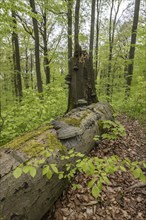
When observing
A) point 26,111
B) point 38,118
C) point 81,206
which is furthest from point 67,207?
point 26,111

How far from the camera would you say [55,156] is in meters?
2.36

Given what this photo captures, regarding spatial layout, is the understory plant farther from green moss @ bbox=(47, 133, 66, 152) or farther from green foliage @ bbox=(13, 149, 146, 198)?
green moss @ bbox=(47, 133, 66, 152)

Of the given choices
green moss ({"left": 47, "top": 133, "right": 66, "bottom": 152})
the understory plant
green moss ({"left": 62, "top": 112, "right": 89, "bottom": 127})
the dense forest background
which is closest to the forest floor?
the understory plant

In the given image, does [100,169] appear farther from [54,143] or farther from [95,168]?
[54,143]

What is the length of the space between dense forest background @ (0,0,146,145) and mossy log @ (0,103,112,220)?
1.55 metres

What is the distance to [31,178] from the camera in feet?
6.42

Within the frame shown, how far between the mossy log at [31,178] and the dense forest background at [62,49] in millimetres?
1554

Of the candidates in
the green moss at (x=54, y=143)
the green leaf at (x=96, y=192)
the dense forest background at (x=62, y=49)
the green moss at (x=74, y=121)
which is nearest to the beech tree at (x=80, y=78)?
the dense forest background at (x=62, y=49)

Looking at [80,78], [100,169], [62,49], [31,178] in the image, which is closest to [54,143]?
[31,178]

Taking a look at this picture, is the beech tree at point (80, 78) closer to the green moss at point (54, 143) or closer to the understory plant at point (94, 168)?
the green moss at point (54, 143)

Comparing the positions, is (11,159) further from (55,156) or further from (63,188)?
(63,188)

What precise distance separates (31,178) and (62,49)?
45.8 ft

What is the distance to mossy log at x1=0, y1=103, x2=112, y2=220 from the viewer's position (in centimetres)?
175

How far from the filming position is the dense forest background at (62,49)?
5.61 meters
